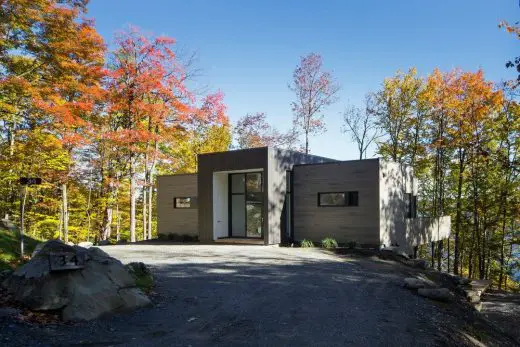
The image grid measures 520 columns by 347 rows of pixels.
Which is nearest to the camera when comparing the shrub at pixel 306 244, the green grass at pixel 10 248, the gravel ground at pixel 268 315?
the gravel ground at pixel 268 315

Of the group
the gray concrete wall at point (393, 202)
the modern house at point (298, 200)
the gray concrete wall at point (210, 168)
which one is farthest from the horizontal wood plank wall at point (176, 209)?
the gray concrete wall at point (393, 202)

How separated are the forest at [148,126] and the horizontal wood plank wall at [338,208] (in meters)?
5.98

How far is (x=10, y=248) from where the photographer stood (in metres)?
8.64

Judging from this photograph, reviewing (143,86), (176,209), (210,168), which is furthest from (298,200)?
(143,86)

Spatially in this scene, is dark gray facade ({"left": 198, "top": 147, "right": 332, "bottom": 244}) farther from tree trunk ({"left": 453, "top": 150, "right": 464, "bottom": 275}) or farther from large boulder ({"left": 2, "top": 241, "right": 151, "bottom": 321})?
large boulder ({"left": 2, "top": 241, "right": 151, "bottom": 321})

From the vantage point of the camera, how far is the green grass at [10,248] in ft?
26.0

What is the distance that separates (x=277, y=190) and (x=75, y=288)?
34.7 feet

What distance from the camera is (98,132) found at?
20000 millimetres

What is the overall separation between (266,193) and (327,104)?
13.0 meters

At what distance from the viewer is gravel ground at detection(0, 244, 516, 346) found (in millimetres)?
4738

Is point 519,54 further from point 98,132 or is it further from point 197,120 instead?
point 98,132

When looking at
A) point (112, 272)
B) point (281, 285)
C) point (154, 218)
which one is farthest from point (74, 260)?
point (154, 218)

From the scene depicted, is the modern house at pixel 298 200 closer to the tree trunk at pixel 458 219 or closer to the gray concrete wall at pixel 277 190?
the gray concrete wall at pixel 277 190

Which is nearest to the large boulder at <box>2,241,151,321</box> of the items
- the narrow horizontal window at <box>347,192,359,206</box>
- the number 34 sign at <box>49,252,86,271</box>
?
the number 34 sign at <box>49,252,86,271</box>
